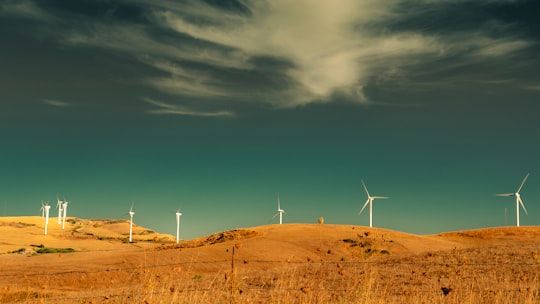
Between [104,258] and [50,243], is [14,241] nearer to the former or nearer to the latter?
[50,243]

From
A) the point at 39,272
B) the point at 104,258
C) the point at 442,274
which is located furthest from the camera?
the point at 104,258

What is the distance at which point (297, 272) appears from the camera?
23.2 metres

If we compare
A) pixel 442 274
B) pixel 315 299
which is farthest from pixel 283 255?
pixel 315 299

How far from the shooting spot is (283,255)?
39344mm

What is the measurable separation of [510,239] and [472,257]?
31015mm

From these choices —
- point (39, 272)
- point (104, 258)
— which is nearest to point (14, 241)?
point (104, 258)

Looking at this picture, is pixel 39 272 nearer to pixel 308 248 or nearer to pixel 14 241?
pixel 308 248

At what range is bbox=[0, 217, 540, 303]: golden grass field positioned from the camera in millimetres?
13945

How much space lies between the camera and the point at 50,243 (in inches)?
3049

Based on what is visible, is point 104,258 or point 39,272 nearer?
point 39,272

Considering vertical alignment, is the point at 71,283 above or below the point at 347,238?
below

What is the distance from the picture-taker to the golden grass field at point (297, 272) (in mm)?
13945

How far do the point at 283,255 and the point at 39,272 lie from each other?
16.7m

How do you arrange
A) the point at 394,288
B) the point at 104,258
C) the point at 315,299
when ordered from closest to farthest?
the point at 315,299, the point at 394,288, the point at 104,258
